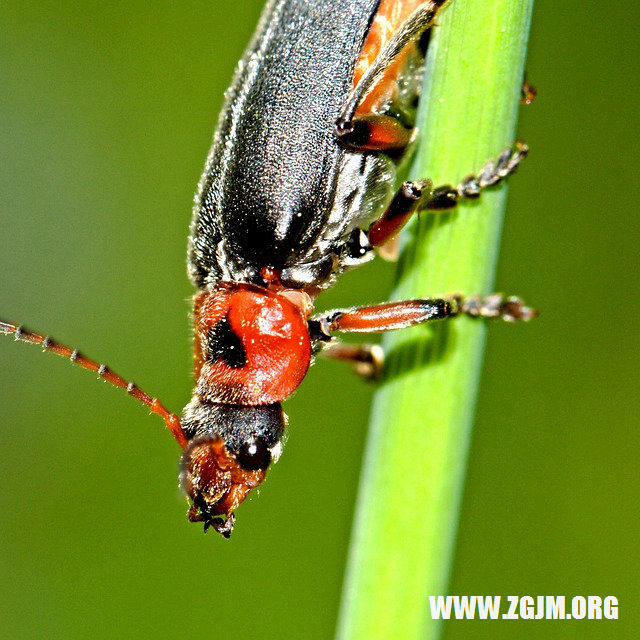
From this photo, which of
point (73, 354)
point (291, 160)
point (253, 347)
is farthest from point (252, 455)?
point (291, 160)

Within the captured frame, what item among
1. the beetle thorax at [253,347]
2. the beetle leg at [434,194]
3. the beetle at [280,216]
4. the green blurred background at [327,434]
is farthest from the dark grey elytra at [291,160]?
the green blurred background at [327,434]

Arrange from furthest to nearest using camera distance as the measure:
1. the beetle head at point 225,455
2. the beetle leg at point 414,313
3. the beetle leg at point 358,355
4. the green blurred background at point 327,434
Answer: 1. the green blurred background at point 327,434
2. the beetle leg at point 358,355
3. the beetle head at point 225,455
4. the beetle leg at point 414,313

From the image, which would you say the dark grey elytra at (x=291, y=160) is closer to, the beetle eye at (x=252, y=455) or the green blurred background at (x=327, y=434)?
the beetle eye at (x=252, y=455)

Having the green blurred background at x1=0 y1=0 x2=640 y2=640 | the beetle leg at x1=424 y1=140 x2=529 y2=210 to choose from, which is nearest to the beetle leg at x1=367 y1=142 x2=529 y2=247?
the beetle leg at x1=424 y1=140 x2=529 y2=210

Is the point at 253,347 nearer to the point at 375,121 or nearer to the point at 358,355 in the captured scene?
the point at 358,355

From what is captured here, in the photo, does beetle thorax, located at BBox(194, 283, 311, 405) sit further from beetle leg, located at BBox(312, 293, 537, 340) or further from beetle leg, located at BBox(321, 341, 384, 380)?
beetle leg, located at BBox(321, 341, 384, 380)

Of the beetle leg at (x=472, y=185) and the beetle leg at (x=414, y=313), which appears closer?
the beetle leg at (x=472, y=185)
